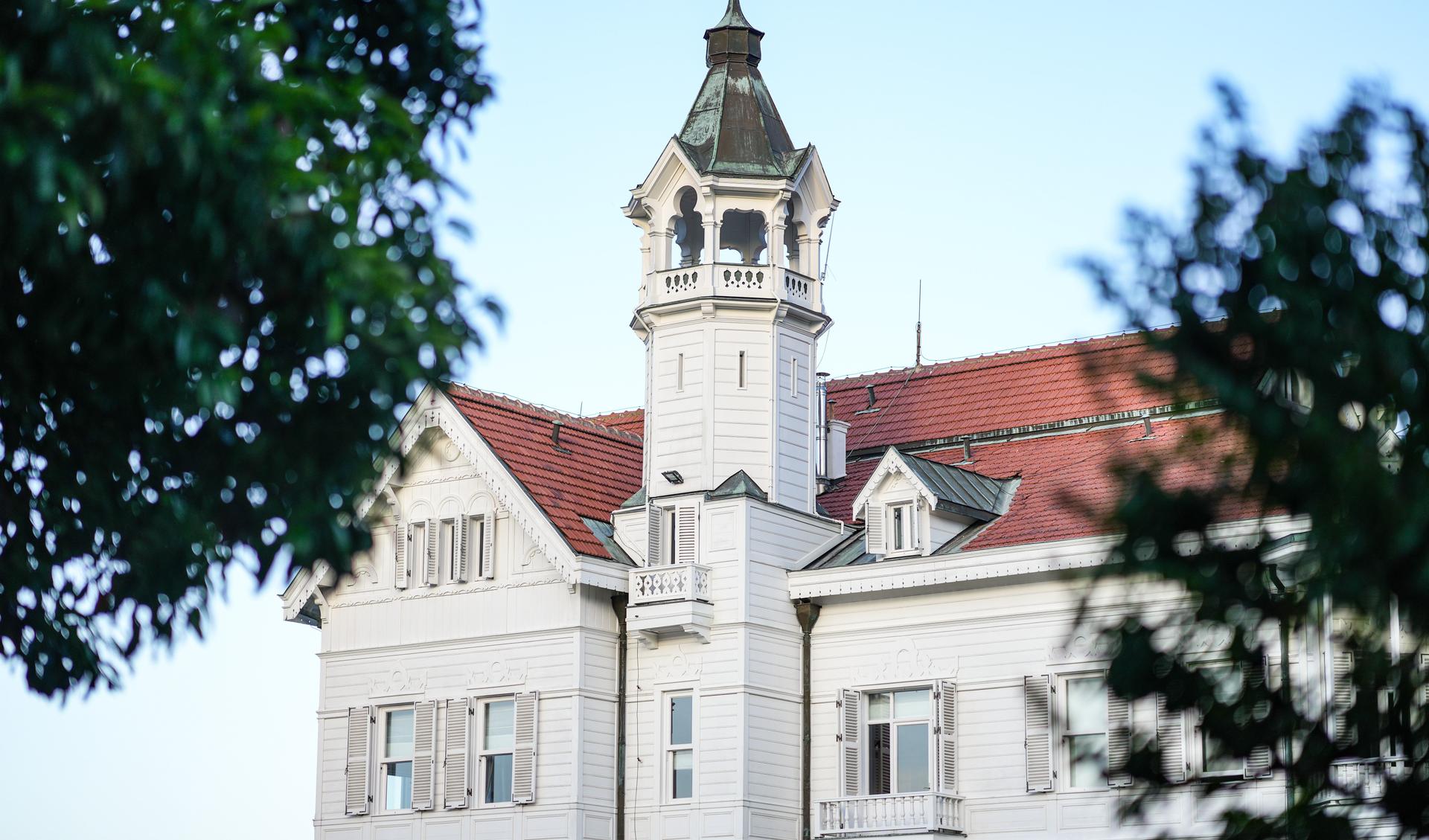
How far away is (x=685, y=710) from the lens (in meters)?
32.4

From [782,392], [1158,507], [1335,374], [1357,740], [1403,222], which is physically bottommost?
[1357,740]

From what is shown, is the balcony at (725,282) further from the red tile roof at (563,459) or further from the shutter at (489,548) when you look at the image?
the shutter at (489,548)

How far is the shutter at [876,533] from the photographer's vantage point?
32312 mm

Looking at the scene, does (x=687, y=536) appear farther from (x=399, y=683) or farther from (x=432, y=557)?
(x=399, y=683)

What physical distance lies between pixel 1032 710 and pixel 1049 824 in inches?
64.8

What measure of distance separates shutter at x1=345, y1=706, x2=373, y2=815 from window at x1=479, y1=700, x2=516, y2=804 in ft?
6.96

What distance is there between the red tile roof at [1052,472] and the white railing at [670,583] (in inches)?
148

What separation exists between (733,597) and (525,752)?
159 inches

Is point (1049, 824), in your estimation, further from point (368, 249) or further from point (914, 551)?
point (368, 249)

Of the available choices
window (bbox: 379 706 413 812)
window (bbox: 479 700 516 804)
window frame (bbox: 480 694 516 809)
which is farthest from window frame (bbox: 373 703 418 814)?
window (bbox: 479 700 516 804)

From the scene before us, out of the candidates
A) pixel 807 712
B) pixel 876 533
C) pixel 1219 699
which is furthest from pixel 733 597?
pixel 1219 699

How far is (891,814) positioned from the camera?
100 feet

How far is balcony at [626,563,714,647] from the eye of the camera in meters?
31.8

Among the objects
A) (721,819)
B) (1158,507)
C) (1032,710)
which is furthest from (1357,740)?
(721,819)
